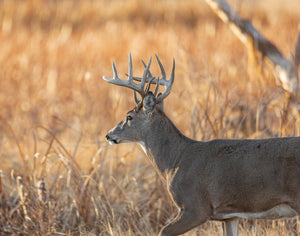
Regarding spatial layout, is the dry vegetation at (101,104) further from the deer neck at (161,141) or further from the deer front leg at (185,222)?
the deer front leg at (185,222)

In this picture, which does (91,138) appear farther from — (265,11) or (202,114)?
(265,11)

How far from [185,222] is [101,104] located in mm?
5865

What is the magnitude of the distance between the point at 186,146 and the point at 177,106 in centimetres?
487

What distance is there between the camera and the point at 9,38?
43.6 ft

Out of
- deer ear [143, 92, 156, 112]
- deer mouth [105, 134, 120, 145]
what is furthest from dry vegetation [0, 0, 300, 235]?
deer ear [143, 92, 156, 112]

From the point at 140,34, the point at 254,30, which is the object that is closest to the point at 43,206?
the point at 254,30

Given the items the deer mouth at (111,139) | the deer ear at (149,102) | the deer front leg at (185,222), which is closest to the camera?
the deer front leg at (185,222)

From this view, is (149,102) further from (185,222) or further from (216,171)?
(185,222)

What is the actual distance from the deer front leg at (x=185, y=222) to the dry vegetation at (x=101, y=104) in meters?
0.88

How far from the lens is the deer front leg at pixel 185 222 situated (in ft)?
13.2

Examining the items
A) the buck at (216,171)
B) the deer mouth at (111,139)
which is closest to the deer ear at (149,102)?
the buck at (216,171)

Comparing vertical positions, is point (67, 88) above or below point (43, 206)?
above

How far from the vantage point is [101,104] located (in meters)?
9.77

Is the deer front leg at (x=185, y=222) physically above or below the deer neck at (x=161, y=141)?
below
